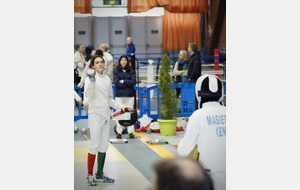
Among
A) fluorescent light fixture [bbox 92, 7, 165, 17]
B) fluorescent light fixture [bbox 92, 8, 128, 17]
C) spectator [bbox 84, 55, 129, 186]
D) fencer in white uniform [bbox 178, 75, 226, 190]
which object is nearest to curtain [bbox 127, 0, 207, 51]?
fluorescent light fixture [bbox 92, 7, 165, 17]

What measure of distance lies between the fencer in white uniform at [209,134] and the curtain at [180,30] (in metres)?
12.9

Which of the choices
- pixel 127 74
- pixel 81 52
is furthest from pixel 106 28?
pixel 127 74

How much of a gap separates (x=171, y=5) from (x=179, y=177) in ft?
33.7

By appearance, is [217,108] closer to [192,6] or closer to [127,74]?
[127,74]

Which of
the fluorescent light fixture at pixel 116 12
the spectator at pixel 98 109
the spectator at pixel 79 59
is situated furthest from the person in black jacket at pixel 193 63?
the fluorescent light fixture at pixel 116 12

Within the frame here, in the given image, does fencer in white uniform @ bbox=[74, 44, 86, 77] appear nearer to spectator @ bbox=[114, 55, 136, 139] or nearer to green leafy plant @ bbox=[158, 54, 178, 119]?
spectator @ bbox=[114, 55, 136, 139]

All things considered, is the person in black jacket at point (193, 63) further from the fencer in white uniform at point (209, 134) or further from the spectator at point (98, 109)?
the fencer in white uniform at point (209, 134)

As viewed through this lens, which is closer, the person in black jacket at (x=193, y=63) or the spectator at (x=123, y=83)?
the spectator at (x=123, y=83)

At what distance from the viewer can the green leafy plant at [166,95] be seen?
6508 millimetres

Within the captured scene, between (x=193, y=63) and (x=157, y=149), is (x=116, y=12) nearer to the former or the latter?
(x=193, y=63)

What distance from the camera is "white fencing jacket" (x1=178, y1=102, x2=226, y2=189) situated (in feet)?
8.04
